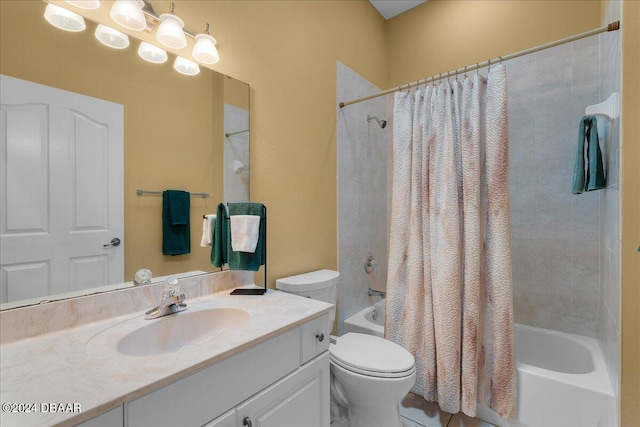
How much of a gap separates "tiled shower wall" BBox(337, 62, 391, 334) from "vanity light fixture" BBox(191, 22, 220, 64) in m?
1.06

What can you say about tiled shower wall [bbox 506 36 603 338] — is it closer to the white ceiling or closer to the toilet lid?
the white ceiling

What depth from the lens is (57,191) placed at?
0.98m

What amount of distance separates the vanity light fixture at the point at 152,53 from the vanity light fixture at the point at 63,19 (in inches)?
7.3

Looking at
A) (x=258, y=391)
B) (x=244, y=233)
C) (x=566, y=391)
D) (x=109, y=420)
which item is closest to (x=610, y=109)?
(x=566, y=391)

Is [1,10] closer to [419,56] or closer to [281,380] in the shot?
[281,380]

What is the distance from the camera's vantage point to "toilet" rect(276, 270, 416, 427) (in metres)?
1.35

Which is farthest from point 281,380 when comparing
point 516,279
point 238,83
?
point 516,279

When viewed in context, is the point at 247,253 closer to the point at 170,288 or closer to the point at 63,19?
the point at 170,288

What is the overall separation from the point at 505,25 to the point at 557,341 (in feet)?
7.54

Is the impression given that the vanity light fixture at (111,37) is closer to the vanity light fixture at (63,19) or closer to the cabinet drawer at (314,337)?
the vanity light fixture at (63,19)

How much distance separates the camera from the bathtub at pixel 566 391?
1.35 meters

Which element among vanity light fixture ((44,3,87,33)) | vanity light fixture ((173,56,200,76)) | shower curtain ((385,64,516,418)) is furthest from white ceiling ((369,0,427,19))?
vanity light fixture ((44,3,87,33))

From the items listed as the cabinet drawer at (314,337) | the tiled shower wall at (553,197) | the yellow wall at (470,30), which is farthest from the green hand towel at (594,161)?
the cabinet drawer at (314,337)

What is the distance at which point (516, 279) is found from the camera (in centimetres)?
217
